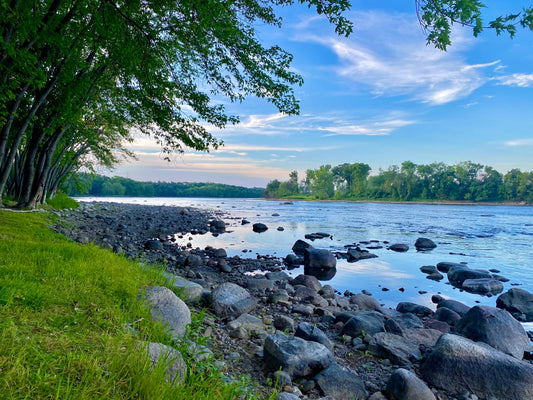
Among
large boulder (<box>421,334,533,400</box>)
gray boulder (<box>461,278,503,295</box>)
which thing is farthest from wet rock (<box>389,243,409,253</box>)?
large boulder (<box>421,334,533,400</box>)

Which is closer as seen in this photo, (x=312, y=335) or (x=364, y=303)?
(x=312, y=335)

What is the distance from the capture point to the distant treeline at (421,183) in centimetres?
9625

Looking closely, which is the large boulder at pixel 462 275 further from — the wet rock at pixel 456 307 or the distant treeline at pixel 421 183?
the distant treeline at pixel 421 183

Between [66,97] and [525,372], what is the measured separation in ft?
51.6

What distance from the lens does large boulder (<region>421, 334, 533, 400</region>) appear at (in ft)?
14.6

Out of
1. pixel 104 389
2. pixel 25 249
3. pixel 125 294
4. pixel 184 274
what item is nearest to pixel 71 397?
pixel 104 389

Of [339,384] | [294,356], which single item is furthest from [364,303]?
[294,356]

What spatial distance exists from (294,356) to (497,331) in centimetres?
505

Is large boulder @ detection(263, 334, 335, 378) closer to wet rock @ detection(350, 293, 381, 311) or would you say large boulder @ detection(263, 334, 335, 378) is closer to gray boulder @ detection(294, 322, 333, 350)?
gray boulder @ detection(294, 322, 333, 350)

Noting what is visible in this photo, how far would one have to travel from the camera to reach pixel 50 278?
14.2ft

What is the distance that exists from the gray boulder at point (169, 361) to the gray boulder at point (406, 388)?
2.88 metres

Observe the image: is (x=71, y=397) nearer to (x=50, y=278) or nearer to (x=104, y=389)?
(x=104, y=389)

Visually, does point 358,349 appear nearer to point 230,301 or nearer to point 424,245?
point 230,301

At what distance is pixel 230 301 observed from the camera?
6055 mm
